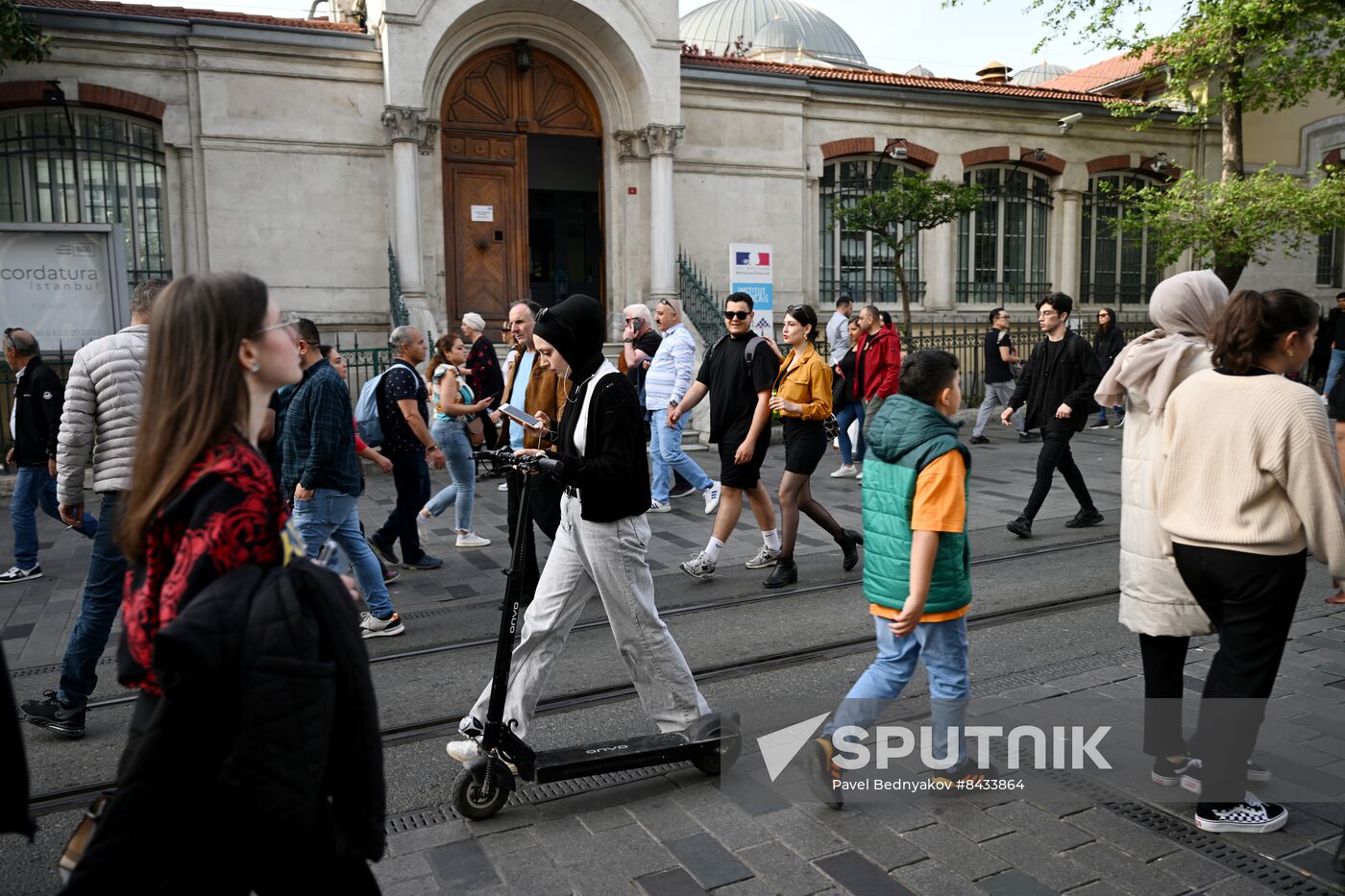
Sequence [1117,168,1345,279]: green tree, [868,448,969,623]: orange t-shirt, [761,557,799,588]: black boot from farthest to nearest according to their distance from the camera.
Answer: [1117,168,1345,279]: green tree → [761,557,799,588]: black boot → [868,448,969,623]: orange t-shirt

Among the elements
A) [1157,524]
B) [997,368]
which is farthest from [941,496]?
[997,368]

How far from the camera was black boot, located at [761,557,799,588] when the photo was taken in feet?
22.7

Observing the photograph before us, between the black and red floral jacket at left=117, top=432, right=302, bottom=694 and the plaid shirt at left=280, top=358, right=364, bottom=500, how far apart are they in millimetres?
3628

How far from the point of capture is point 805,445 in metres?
7.00

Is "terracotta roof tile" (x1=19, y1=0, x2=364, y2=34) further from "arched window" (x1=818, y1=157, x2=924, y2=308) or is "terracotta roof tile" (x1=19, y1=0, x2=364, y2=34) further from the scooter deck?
the scooter deck

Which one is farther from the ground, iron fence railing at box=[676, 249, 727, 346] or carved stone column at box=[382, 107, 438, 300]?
carved stone column at box=[382, 107, 438, 300]

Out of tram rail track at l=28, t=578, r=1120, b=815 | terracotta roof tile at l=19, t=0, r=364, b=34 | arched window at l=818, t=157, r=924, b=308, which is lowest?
tram rail track at l=28, t=578, r=1120, b=815

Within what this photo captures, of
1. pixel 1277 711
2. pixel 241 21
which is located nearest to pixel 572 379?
pixel 1277 711

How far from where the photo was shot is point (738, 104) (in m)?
17.8

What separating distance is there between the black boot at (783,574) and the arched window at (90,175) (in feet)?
38.8

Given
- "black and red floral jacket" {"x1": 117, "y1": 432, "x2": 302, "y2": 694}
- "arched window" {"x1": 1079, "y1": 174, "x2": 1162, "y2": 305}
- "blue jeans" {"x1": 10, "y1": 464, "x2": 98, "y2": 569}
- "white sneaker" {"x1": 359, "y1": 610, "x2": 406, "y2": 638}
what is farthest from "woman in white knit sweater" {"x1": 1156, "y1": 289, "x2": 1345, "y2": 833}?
"arched window" {"x1": 1079, "y1": 174, "x2": 1162, "y2": 305}

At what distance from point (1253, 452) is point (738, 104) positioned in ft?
51.3

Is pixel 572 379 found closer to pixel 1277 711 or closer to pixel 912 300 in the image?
pixel 1277 711

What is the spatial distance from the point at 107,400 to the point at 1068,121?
774 inches
